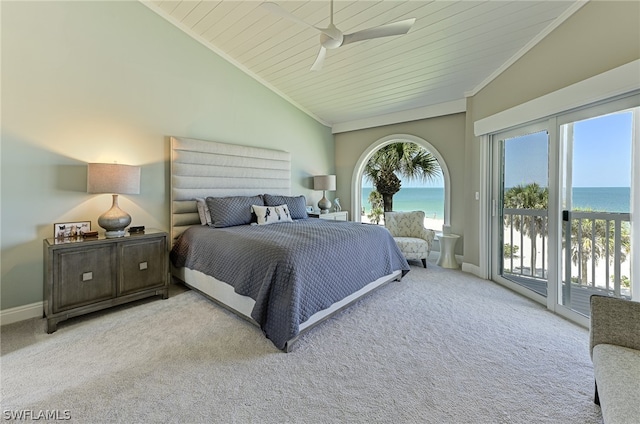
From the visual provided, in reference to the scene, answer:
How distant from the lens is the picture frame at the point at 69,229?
258 cm

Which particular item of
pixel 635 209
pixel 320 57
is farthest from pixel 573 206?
pixel 320 57

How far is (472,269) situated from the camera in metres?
3.89

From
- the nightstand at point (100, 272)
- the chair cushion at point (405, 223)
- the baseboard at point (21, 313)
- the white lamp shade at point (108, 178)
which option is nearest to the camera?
the nightstand at point (100, 272)

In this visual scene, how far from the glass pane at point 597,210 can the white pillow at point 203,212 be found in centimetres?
386

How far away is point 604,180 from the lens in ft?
7.64

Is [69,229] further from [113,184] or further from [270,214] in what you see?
[270,214]

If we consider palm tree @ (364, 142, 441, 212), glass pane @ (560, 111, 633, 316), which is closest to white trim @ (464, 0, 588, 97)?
glass pane @ (560, 111, 633, 316)

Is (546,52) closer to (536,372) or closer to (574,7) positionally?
(574,7)

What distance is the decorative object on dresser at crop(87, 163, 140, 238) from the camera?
8.30ft

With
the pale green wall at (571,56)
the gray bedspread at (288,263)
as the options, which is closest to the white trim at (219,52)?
the gray bedspread at (288,263)

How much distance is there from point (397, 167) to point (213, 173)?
4063 millimetres

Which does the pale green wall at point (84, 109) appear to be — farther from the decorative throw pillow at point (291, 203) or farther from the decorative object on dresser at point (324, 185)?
the decorative object on dresser at point (324, 185)

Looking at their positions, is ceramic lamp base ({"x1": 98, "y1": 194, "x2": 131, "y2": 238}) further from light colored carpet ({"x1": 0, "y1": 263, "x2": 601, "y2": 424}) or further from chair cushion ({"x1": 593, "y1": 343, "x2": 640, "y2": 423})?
chair cushion ({"x1": 593, "y1": 343, "x2": 640, "y2": 423})

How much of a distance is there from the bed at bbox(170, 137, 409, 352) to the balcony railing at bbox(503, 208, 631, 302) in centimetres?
143
